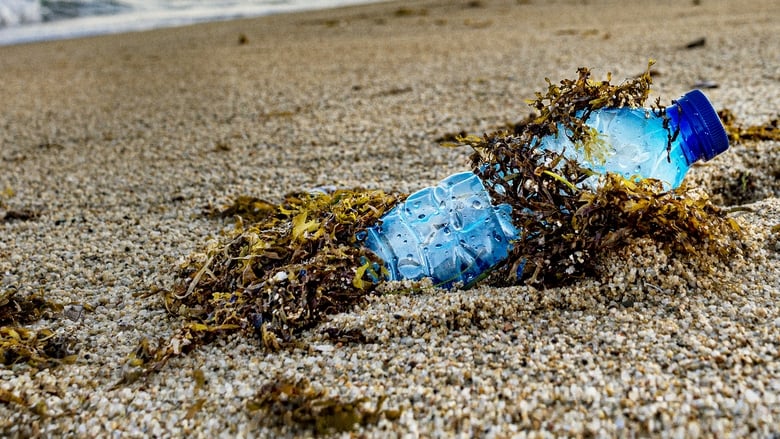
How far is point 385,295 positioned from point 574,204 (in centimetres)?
62

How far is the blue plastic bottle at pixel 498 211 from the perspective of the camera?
6.61 feet

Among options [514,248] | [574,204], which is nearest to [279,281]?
[514,248]

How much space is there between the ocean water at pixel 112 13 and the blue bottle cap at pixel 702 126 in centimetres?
986

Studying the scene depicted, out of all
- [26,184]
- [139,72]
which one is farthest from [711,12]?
[26,184]

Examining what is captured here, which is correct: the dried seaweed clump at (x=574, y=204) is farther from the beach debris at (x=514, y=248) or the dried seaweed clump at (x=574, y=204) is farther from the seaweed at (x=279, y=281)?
the seaweed at (x=279, y=281)

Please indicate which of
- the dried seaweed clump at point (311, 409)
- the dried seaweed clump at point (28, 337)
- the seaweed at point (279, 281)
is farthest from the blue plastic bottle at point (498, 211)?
the dried seaweed clump at point (28, 337)

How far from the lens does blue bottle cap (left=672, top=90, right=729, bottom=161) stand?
1.93 meters

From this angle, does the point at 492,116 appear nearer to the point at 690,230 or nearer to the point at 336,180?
the point at 336,180

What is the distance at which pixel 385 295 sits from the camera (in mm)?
1993

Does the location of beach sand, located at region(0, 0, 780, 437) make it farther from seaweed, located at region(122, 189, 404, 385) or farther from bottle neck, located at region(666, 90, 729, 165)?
bottle neck, located at region(666, 90, 729, 165)

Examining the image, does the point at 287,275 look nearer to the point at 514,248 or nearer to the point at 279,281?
the point at 279,281

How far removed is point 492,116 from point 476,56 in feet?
6.49

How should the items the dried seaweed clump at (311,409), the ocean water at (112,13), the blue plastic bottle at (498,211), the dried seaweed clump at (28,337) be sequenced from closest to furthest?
the dried seaweed clump at (311,409) → the dried seaweed clump at (28,337) → the blue plastic bottle at (498,211) → the ocean water at (112,13)

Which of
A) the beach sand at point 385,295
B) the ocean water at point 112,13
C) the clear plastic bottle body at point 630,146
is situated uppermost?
the ocean water at point 112,13
